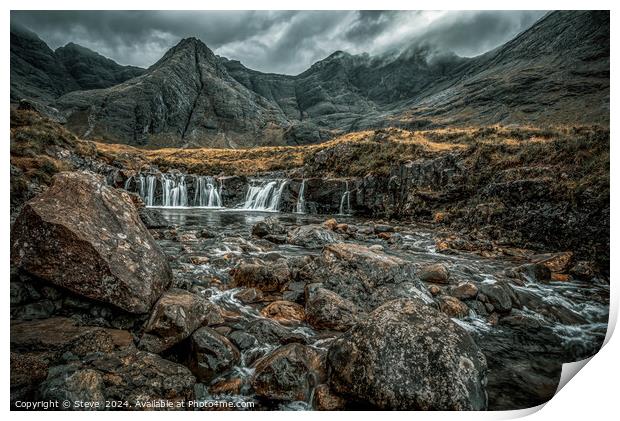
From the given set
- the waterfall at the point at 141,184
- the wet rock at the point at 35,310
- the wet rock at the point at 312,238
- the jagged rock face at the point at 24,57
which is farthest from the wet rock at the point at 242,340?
the waterfall at the point at 141,184

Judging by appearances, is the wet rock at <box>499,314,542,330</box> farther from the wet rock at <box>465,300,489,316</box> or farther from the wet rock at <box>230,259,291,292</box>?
the wet rock at <box>230,259,291,292</box>

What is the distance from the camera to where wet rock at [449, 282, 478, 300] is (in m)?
5.92

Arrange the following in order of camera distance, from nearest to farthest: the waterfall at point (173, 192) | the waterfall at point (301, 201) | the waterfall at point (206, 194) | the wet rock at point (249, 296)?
the wet rock at point (249, 296) < the waterfall at point (301, 201) < the waterfall at point (173, 192) < the waterfall at point (206, 194)

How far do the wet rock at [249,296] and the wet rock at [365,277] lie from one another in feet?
3.70

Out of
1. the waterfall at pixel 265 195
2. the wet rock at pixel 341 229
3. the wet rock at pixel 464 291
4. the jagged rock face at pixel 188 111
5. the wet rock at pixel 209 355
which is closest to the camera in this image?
the wet rock at pixel 209 355

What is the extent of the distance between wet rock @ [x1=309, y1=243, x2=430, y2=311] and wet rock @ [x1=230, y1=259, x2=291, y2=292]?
0.62 meters

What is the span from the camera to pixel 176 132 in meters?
113

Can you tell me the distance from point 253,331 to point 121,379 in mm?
1769

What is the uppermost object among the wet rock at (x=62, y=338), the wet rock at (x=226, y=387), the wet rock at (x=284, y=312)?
the wet rock at (x=62, y=338)

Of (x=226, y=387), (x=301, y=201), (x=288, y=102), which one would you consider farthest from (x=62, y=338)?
(x=288, y=102)

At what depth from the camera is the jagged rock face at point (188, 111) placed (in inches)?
3723

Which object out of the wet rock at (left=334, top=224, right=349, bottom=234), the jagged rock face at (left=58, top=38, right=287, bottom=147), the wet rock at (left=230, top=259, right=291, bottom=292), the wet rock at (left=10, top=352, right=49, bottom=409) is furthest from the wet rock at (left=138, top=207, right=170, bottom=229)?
the jagged rock face at (left=58, top=38, right=287, bottom=147)

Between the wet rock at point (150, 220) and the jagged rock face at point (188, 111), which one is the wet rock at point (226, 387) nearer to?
the wet rock at point (150, 220)
